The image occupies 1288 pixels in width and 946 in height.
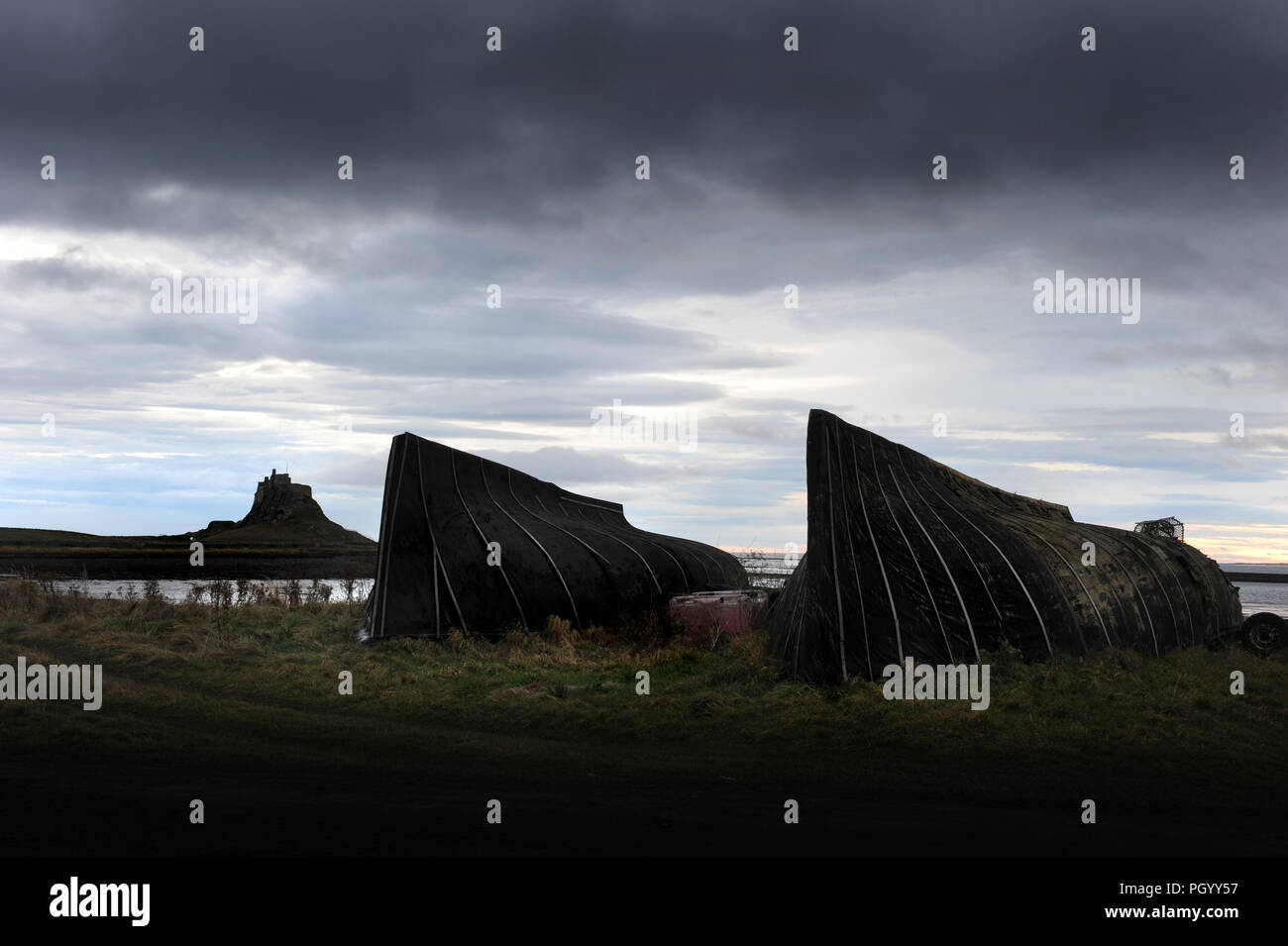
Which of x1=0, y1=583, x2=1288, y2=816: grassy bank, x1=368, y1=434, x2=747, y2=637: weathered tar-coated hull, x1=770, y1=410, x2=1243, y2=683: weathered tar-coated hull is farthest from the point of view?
x1=368, y1=434, x2=747, y2=637: weathered tar-coated hull

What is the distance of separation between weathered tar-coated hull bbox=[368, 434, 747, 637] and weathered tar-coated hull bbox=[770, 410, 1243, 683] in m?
5.04

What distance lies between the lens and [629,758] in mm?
10906

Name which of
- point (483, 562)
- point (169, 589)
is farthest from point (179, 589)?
point (483, 562)

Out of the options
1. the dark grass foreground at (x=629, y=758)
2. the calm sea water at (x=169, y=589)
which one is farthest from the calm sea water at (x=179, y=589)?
the dark grass foreground at (x=629, y=758)

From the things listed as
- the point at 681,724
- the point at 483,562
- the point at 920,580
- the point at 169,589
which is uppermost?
the point at 483,562

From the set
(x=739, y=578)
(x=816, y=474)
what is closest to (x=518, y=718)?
(x=816, y=474)

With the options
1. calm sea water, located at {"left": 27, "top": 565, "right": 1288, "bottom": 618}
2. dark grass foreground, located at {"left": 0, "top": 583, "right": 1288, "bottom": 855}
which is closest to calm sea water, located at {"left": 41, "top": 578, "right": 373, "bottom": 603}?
calm sea water, located at {"left": 27, "top": 565, "right": 1288, "bottom": 618}

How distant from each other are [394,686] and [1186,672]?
13.1 m

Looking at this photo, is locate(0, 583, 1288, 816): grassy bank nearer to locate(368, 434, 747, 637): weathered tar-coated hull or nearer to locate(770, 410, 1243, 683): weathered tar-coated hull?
locate(770, 410, 1243, 683): weathered tar-coated hull

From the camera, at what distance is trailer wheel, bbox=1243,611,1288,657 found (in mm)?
21297

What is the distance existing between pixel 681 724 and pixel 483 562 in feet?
31.1

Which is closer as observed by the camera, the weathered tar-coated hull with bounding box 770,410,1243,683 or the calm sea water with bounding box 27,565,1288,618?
the weathered tar-coated hull with bounding box 770,410,1243,683

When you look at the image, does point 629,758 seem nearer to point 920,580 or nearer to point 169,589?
point 920,580

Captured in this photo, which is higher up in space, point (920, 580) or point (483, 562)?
point (483, 562)
